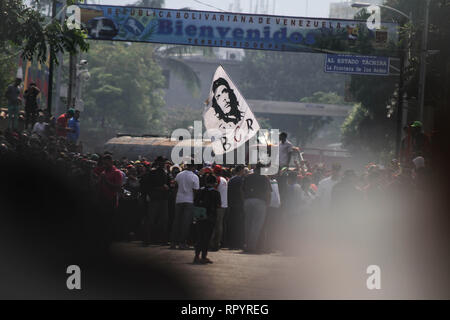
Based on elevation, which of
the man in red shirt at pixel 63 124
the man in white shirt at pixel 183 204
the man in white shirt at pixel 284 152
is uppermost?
the man in red shirt at pixel 63 124

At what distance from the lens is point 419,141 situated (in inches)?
579

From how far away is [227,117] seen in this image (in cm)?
1764

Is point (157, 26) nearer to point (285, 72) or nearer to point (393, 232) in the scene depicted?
point (393, 232)

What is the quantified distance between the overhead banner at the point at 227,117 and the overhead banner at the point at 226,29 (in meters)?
11.4

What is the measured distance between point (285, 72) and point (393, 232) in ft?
247

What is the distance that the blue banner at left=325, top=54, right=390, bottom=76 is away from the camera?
98.1 ft

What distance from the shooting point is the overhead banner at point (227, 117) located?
17.4m

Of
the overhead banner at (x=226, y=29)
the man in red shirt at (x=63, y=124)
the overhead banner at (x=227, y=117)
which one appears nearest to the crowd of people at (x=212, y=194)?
the overhead banner at (x=227, y=117)

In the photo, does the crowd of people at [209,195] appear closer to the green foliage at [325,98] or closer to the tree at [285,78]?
the green foliage at [325,98]

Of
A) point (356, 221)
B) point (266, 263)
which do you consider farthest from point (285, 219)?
point (266, 263)

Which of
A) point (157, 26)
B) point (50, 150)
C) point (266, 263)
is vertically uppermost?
point (157, 26)

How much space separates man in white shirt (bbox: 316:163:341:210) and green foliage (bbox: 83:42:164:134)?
1705 inches

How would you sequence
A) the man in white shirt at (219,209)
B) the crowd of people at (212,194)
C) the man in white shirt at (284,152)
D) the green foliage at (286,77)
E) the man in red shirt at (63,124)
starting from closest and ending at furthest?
the crowd of people at (212,194)
the man in white shirt at (219,209)
the man in white shirt at (284,152)
the man in red shirt at (63,124)
the green foliage at (286,77)

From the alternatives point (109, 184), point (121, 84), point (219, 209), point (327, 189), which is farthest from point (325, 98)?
point (109, 184)
